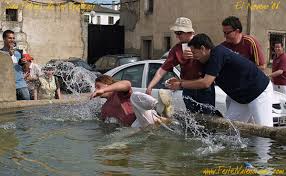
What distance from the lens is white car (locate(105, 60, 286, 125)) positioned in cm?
889

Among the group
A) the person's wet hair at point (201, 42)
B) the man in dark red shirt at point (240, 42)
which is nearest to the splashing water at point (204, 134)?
the man in dark red shirt at point (240, 42)

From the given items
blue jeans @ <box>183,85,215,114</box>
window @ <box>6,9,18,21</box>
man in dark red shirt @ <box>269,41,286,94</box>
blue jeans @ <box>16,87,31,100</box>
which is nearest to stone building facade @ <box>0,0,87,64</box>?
window @ <box>6,9,18,21</box>

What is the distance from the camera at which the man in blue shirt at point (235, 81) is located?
6094 mm

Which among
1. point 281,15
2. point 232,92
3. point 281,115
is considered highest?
point 281,15

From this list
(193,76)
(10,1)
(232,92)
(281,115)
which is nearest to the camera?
(232,92)

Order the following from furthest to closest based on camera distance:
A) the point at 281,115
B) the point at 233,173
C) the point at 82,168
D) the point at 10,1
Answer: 1. the point at 10,1
2. the point at 281,115
3. the point at 82,168
4. the point at 233,173

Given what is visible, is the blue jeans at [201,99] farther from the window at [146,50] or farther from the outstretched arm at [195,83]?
the window at [146,50]

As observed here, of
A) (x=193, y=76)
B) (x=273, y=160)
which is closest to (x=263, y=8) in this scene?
(x=193, y=76)

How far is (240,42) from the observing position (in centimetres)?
710

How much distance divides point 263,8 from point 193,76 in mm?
17509

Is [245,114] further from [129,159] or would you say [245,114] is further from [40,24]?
[40,24]

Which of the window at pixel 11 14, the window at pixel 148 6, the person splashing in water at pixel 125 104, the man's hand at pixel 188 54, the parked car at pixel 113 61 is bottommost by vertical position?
the parked car at pixel 113 61

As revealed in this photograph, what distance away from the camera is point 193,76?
7.12 metres

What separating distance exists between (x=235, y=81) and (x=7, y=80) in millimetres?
5315
